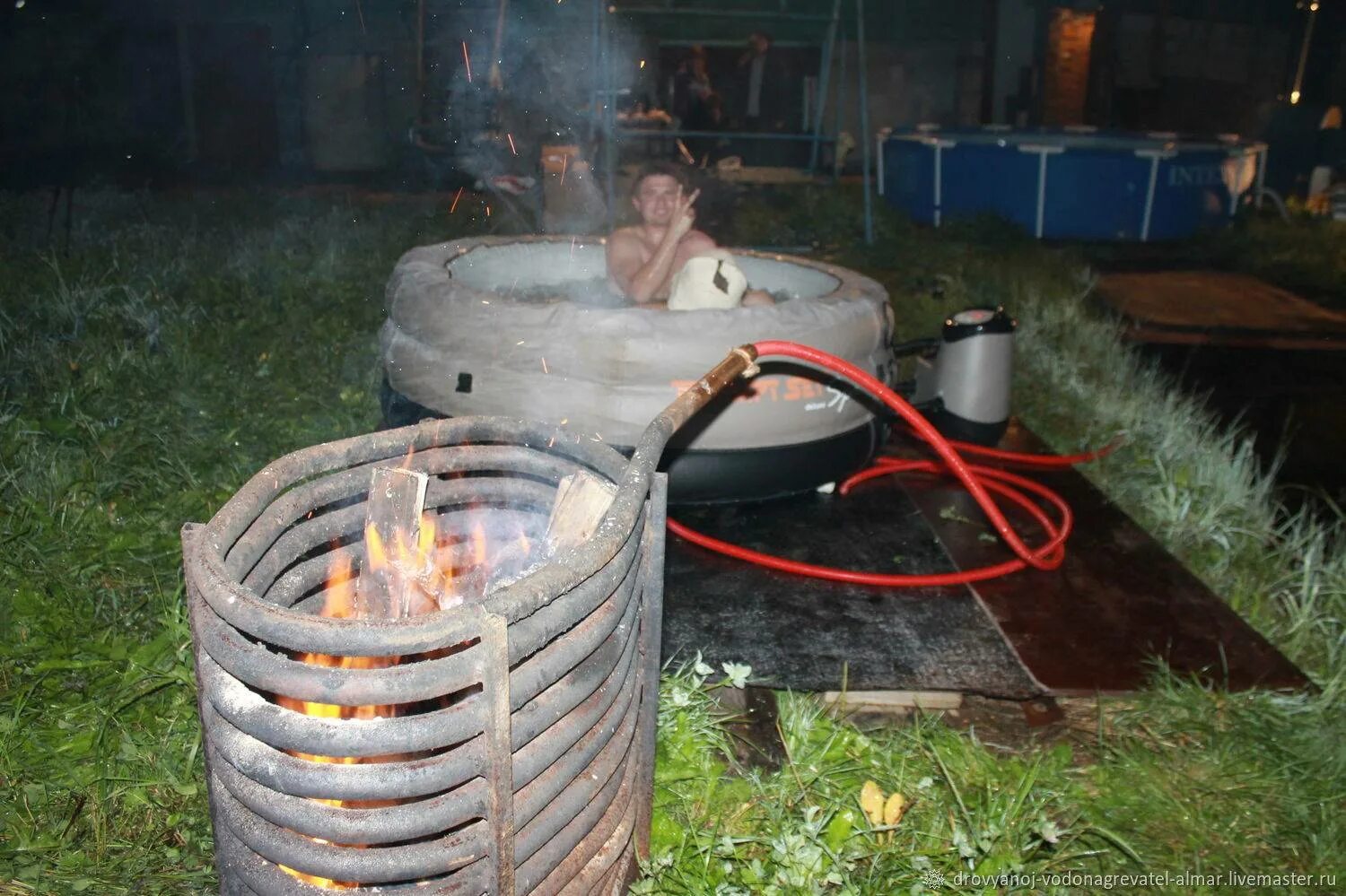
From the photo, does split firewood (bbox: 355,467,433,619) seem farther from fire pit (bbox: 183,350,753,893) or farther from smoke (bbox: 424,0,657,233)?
smoke (bbox: 424,0,657,233)

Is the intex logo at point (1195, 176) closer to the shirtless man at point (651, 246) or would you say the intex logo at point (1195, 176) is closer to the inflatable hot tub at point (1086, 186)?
the inflatable hot tub at point (1086, 186)

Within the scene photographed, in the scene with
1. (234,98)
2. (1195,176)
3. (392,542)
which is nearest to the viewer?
(392,542)

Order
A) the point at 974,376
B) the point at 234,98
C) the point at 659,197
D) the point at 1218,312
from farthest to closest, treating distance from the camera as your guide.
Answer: the point at 234,98, the point at 1218,312, the point at 659,197, the point at 974,376

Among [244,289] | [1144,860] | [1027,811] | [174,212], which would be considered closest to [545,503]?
[1027,811]

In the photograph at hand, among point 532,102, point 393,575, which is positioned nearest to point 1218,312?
point 532,102

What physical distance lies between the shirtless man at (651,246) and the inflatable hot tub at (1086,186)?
779 centimetres

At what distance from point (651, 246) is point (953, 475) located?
2.06 meters

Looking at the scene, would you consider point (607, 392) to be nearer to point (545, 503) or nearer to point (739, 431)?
point (739, 431)

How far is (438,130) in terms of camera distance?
41.8ft

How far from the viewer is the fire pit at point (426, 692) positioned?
4.60ft

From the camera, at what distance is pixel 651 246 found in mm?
5492

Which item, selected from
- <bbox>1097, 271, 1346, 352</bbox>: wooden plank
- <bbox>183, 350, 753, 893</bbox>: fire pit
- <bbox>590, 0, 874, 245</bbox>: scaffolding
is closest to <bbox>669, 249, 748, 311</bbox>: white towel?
<bbox>183, 350, 753, 893</bbox>: fire pit

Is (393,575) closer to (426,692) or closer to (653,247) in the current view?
(426,692)

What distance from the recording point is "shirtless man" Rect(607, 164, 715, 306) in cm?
519
